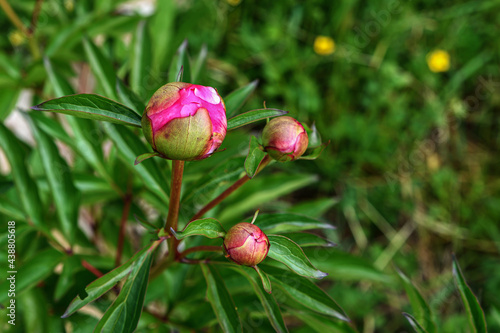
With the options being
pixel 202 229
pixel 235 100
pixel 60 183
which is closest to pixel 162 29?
pixel 60 183

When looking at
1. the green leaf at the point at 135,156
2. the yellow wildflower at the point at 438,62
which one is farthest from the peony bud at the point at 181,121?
the yellow wildflower at the point at 438,62

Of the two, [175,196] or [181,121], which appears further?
[175,196]

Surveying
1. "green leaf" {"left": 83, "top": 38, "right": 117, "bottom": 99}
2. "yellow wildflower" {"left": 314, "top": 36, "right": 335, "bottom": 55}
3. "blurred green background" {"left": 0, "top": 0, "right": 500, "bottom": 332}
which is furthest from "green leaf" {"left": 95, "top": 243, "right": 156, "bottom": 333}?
"yellow wildflower" {"left": 314, "top": 36, "right": 335, "bottom": 55}

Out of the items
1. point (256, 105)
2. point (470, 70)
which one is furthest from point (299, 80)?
point (470, 70)

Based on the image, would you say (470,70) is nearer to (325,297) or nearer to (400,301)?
(400,301)

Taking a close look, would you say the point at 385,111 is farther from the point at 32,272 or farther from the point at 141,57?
the point at 32,272

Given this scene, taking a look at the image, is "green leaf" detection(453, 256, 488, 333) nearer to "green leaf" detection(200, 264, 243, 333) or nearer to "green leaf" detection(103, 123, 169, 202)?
"green leaf" detection(200, 264, 243, 333)

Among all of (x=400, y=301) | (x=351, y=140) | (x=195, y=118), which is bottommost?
(x=400, y=301)
